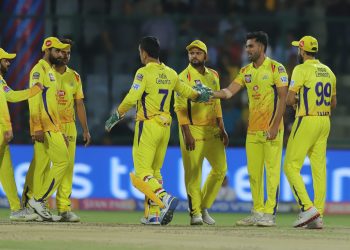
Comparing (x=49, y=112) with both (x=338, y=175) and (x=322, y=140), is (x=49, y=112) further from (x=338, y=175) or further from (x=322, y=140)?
(x=338, y=175)

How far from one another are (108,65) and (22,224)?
6.24 metres

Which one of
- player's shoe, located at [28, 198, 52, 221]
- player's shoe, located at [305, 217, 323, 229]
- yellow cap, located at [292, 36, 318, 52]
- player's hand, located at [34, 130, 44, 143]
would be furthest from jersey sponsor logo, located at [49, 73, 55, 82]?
player's shoe, located at [305, 217, 323, 229]

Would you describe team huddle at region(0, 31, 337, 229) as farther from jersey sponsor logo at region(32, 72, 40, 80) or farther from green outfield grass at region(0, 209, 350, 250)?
green outfield grass at region(0, 209, 350, 250)

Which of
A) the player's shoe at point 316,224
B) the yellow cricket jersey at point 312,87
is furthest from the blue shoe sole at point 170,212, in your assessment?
the yellow cricket jersey at point 312,87

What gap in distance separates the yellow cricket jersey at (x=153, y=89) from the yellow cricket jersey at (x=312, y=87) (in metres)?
1.30

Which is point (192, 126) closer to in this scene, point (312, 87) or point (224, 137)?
point (224, 137)

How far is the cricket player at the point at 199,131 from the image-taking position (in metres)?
15.7

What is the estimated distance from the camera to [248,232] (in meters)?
14.5

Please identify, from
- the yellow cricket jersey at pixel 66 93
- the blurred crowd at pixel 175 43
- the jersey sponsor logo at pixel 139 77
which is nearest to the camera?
the jersey sponsor logo at pixel 139 77

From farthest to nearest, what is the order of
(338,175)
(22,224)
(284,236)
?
(338,175) < (22,224) < (284,236)

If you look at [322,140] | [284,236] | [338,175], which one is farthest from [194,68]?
[338,175]

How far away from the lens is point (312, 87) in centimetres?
1516

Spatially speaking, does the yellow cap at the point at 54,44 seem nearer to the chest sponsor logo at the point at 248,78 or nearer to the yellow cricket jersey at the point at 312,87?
the chest sponsor logo at the point at 248,78

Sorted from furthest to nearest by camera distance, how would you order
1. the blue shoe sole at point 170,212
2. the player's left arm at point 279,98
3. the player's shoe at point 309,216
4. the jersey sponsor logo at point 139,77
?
the player's left arm at point 279,98 < the jersey sponsor logo at point 139,77 < the player's shoe at point 309,216 < the blue shoe sole at point 170,212
